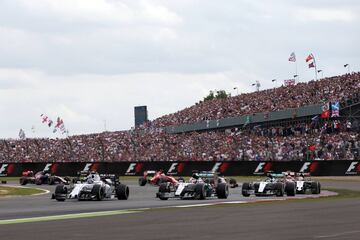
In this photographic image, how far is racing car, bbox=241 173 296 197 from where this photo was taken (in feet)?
105

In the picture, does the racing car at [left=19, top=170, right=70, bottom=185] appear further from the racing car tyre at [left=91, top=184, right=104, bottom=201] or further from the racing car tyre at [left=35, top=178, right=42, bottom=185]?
the racing car tyre at [left=91, top=184, right=104, bottom=201]

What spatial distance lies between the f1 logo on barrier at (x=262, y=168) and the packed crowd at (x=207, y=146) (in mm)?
432

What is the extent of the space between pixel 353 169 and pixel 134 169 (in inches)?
593

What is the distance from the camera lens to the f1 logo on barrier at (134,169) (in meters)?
57.4

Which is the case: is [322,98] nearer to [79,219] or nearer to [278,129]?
[278,129]

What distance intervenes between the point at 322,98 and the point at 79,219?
43.4 metres

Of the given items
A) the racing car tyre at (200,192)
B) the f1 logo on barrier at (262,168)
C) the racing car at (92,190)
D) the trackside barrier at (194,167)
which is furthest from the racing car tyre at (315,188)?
the f1 logo on barrier at (262,168)

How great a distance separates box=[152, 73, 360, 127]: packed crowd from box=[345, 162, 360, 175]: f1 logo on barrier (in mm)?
8133

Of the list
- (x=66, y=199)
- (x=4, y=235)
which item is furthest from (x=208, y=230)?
(x=66, y=199)

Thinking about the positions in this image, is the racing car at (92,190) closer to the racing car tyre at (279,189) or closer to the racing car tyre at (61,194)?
the racing car tyre at (61,194)

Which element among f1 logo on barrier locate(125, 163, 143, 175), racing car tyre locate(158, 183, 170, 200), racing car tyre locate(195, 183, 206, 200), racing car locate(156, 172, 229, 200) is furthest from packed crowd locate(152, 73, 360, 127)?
racing car tyre locate(158, 183, 170, 200)

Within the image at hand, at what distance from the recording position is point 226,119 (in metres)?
70.0

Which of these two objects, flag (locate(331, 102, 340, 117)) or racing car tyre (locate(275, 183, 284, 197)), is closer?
racing car tyre (locate(275, 183, 284, 197))

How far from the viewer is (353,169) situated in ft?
167
